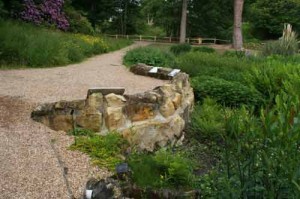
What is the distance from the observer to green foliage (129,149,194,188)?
12.7 ft

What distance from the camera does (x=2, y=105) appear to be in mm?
5434

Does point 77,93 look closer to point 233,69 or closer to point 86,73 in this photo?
point 86,73

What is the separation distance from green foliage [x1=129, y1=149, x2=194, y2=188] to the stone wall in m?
0.91

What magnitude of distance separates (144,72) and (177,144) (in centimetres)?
386

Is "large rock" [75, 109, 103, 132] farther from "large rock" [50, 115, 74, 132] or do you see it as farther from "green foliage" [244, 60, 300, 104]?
"green foliage" [244, 60, 300, 104]

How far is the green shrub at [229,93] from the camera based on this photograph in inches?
281

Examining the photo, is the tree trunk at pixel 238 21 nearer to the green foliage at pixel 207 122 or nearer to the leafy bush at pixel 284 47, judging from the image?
the leafy bush at pixel 284 47

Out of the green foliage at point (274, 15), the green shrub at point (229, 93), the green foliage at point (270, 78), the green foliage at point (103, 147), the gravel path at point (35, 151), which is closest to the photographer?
the gravel path at point (35, 151)

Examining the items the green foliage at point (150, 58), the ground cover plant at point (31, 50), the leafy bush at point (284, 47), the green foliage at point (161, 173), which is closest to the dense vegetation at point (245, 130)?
the green foliage at point (161, 173)

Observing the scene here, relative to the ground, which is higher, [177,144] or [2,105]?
[2,105]

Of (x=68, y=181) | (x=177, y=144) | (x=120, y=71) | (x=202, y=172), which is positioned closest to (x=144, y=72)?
(x=120, y=71)

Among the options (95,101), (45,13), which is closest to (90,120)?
(95,101)

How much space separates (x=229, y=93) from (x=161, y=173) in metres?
3.51

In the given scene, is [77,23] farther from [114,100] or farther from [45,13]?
[114,100]
